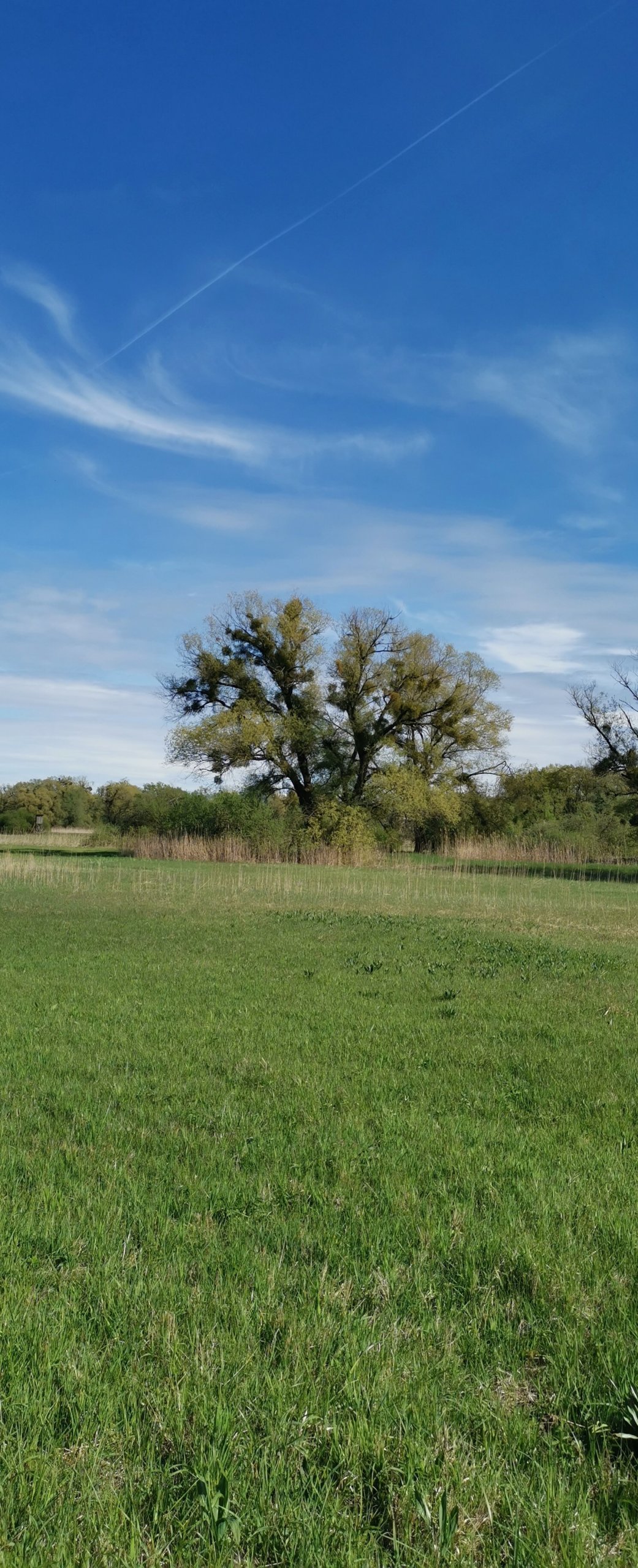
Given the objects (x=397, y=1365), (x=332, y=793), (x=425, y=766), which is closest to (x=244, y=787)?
(x=332, y=793)

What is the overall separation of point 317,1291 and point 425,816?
51.7 m

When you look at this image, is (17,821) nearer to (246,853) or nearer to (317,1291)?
(246,853)

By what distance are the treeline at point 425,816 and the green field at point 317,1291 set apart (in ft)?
132

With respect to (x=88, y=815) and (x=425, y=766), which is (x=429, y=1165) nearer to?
(x=425, y=766)

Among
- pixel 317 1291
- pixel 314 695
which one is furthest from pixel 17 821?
pixel 317 1291

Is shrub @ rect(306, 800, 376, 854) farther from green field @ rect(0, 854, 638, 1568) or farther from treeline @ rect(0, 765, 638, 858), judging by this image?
green field @ rect(0, 854, 638, 1568)

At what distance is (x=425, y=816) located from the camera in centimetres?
5478

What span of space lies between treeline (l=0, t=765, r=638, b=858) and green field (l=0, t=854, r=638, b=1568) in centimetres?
4010

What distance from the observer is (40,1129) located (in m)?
5.61

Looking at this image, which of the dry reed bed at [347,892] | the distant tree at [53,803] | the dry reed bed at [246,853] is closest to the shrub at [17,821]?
the distant tree at [53,803]

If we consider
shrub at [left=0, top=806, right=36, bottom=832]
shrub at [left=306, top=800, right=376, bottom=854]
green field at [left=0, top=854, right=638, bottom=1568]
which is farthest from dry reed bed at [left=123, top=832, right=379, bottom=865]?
shrub at [left=0, top=806, right=36, bottom=832]

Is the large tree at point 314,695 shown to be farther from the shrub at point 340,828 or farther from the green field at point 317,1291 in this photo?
the green field at point 317,1291

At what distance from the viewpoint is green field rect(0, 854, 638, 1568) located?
239 centimetres

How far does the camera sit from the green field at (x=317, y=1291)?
7.83 feet
